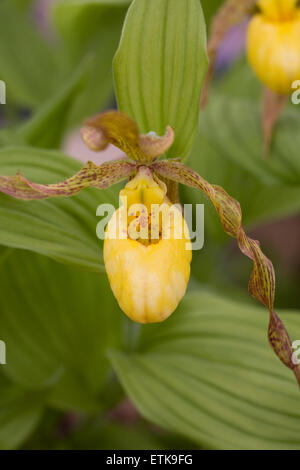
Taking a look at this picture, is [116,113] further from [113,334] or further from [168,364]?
[113,334]

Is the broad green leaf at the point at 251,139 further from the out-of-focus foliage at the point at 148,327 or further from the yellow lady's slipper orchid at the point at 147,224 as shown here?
the yellow lady's slipper orchid at the point at 147,224

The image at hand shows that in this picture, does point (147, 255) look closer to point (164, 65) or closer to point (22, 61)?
point (164, 65)

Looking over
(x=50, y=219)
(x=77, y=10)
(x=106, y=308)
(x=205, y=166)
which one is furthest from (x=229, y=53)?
(x=50, y=219)

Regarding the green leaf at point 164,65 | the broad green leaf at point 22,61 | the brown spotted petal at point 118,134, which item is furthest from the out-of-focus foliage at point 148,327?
the broad green leaf at point 22,61

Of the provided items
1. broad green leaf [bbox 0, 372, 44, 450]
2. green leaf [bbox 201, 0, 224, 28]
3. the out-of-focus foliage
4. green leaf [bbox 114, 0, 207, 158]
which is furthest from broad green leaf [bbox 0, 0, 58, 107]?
green leaf [bbox 114, 0, 207, 158]

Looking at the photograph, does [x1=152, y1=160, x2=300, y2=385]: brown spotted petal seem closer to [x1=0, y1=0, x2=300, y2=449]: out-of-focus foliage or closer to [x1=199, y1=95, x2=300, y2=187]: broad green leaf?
[x1=0, y1=0, x2=300, y2=449]: out-of-focus foliage
